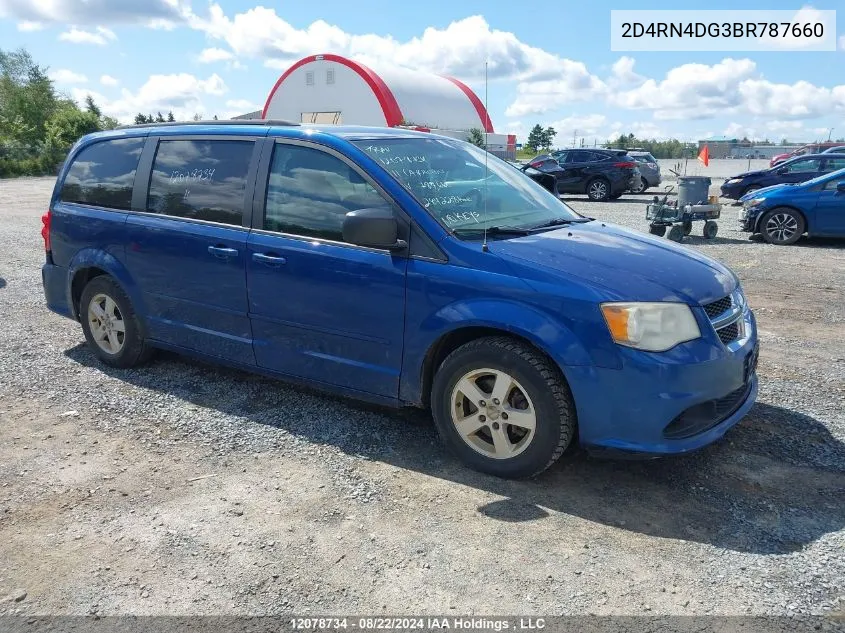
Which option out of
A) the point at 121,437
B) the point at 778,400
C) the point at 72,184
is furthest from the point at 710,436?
the point at 72,184

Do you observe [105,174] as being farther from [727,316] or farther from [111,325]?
[727,316]

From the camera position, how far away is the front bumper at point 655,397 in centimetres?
323

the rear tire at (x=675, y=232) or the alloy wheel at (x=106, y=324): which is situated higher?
the rear tire at (x=675, y=232)

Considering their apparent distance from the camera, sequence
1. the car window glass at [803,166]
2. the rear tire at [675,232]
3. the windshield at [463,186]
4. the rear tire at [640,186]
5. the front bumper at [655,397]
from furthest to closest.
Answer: the rear tire at [640,186] < the car window glass at [803,166] < the rear tire at [675,232] < the windshield at [463,186] < the front bumper at [655,397]

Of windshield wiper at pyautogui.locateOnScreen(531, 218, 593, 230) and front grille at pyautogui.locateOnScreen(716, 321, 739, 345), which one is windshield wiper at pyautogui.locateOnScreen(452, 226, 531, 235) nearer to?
windshield wiper at pyautogui.locateOnScreen(531, 218, 593, 230)

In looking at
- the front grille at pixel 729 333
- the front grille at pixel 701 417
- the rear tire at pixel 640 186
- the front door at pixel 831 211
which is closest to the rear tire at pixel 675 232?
the front door at pixel 831 211

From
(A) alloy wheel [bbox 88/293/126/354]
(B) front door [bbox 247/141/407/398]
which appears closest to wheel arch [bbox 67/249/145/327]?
(A) alloy wheel [bbox 88/293/126/354]

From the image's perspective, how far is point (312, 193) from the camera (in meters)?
4.17

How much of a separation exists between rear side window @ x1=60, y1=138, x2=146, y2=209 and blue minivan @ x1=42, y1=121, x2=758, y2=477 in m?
0.02

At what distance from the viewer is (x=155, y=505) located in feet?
11.3

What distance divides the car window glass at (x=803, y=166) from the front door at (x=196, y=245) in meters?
16.2

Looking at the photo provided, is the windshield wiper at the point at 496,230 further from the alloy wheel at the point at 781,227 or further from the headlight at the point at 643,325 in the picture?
the alloy wheel at the point at 781,227

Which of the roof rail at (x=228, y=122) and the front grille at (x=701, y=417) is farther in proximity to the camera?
the roof rail at (x=228, y=122)

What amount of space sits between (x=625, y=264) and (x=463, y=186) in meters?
1.14
